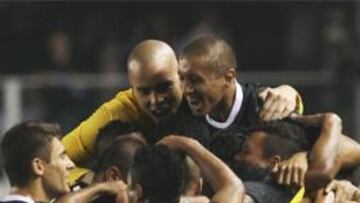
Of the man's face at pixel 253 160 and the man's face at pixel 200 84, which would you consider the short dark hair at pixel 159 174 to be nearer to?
the man's face at pixel 253 160

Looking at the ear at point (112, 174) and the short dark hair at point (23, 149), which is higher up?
the short dark hair at point (23, 149)

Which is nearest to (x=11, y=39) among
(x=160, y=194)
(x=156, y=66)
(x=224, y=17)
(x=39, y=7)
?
(x=39, y=7)

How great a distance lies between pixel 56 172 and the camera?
305 inches

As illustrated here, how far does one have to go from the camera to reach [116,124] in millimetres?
8328

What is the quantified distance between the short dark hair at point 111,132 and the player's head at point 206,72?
0.28 metres

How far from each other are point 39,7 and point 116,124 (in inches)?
384

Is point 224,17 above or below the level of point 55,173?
below

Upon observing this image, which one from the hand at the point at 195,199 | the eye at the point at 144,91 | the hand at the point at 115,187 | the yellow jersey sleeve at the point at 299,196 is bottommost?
the yellow jersey sleeve at the point at 299,196

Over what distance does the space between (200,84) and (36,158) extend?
2.80 feet

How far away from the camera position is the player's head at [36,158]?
767 cm

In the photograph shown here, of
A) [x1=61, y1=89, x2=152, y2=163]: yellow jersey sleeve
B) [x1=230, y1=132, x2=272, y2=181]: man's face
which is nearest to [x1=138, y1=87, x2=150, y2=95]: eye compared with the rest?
[x1=61, y1=89, x2=152, y2=163]: yellow jersey sleeve

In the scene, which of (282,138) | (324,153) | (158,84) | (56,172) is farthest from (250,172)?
(158,84)

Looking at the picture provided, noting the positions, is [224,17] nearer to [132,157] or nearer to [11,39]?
[11,39]

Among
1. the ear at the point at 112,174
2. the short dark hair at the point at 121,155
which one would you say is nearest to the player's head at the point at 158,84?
the short dark hair at the point at 121,155
